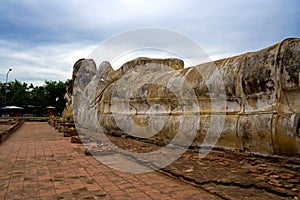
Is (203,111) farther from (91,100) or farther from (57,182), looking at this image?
(91,100)

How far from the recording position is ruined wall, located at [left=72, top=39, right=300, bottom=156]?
2994 millimetres

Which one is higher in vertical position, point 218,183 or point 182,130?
point 182,130

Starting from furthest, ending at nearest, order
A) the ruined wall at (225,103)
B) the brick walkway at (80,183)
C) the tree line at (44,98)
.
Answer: the tree line at (44,98)
the ruined wall at (225,103)
the brick walkway at (80,183)

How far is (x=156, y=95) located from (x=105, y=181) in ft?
9.40

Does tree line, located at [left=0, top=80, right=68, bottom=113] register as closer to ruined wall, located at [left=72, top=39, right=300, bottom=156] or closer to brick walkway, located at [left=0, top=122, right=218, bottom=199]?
ruined wall, located at [left=72, top=39, right=300, bottom=156]

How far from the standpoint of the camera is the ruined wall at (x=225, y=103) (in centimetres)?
299

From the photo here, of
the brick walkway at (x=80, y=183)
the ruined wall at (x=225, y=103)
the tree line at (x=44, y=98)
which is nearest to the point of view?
the brick walkway at (x=80, y=183)

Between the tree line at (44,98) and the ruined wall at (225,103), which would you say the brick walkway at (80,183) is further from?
the tree line at (44,98)

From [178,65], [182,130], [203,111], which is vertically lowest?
[182,130]

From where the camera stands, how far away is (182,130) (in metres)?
4.53

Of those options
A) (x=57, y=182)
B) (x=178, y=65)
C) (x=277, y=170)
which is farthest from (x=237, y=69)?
(x=178, y=65)

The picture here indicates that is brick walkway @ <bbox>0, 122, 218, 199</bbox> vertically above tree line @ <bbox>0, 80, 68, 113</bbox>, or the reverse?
tree line @ <bbox>0, 80, 68, 113</bbox>

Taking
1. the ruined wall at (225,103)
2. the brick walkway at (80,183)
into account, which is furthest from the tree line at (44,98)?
the brick walkway at (80,183)

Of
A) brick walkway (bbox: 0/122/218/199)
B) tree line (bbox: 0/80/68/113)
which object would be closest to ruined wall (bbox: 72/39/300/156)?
brick walkway (bbox: 0/122/218/199)
